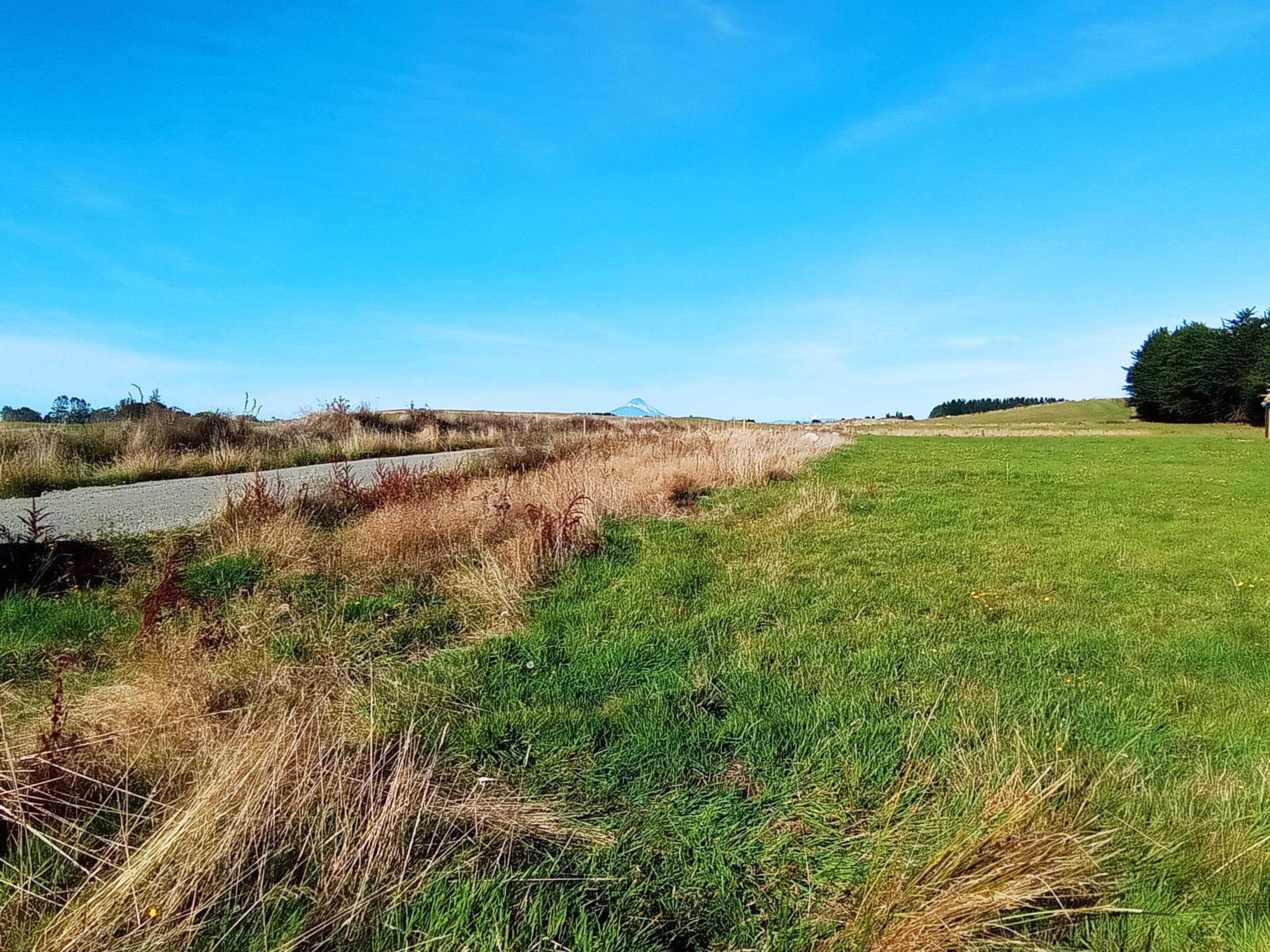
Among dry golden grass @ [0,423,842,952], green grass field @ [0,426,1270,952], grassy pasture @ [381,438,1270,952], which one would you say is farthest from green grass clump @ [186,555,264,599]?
grassy pasture @ [381,438,1270,952]

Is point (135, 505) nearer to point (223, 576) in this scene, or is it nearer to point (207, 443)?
point (223, 576)

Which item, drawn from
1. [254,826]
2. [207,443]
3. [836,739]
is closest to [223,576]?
[254,826]

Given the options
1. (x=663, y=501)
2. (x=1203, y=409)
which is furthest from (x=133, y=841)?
(x=1203, y=409)

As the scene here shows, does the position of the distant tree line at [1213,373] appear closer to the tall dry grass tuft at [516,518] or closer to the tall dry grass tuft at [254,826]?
the tall dry grass tuft at [516,518]

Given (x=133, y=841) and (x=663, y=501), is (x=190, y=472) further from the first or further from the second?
(x=133, y=841)

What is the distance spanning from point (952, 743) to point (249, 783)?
287cm

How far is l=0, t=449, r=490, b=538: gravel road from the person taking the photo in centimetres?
654

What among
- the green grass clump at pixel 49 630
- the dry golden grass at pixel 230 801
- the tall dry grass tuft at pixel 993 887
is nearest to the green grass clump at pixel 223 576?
the green grass clump at pixel 49 630

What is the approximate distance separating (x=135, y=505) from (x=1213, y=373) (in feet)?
287

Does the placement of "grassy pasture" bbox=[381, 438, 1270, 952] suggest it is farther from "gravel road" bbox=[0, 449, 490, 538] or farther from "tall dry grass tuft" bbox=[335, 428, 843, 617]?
"gravel road" bbox=[0, 449, 490, 538]

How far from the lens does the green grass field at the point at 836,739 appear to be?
1980 mm

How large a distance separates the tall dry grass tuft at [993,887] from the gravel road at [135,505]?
23.3 feet

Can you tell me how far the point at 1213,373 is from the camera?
64.9m

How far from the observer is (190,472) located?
12586 millimetres
